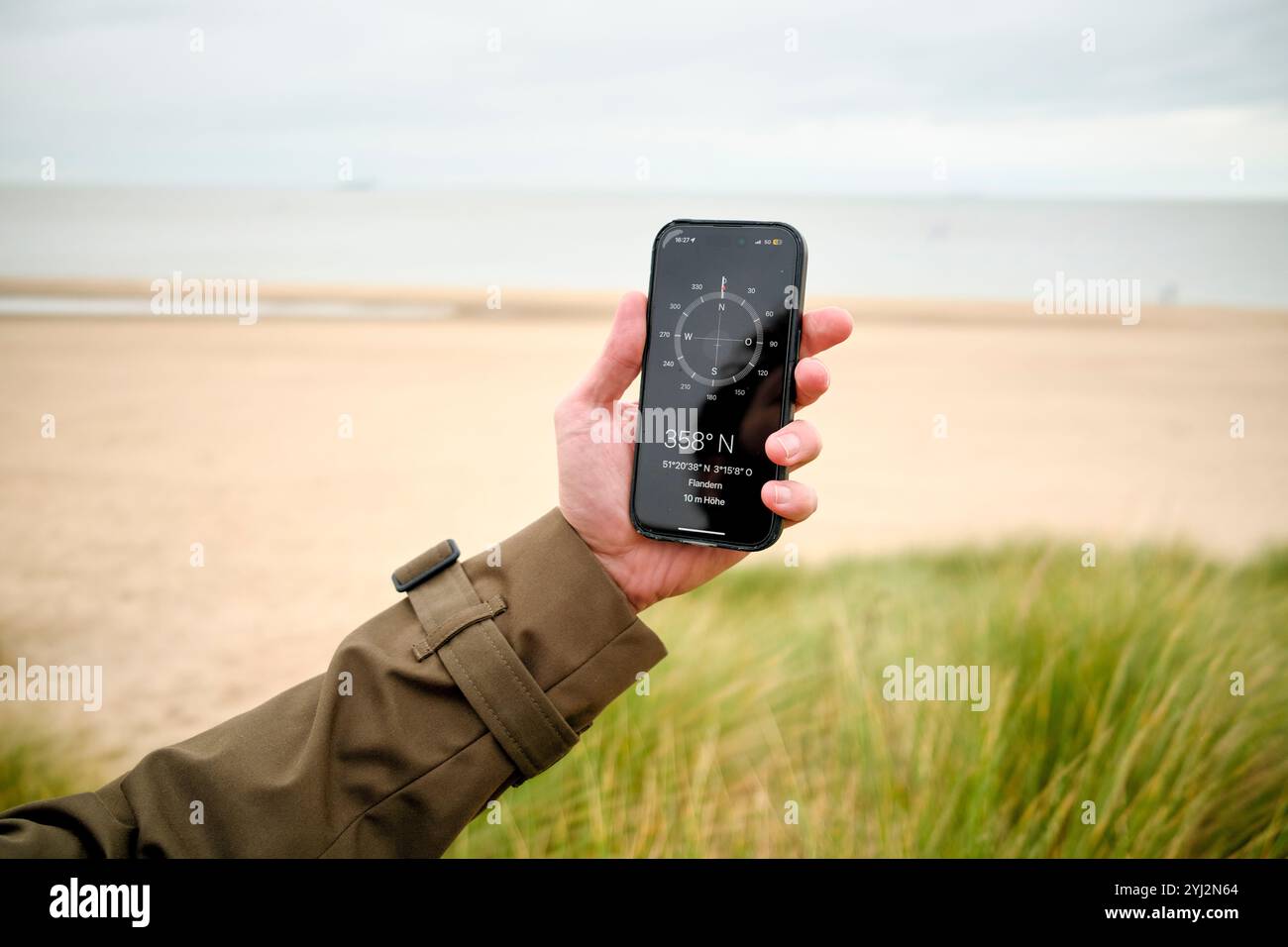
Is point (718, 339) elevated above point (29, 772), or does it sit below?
above

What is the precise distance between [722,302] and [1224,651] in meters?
→ 1.62

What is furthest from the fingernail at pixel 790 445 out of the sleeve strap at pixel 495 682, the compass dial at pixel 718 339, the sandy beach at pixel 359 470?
the sandy beach at pixel 359 470

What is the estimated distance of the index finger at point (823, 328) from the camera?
155 cm

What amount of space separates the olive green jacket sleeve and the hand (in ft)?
0.62

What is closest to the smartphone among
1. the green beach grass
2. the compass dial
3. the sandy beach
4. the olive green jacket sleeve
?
the compass dial

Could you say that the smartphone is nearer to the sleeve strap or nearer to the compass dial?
the compass dial

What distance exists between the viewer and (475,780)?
1273mm

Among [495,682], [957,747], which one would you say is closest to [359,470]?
[957,747]

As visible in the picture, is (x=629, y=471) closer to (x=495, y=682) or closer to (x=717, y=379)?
(x=717, y=379)

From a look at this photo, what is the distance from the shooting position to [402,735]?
4.18 feet

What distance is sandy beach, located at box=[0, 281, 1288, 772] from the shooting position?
15.9 ft

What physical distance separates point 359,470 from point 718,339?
707 cm
